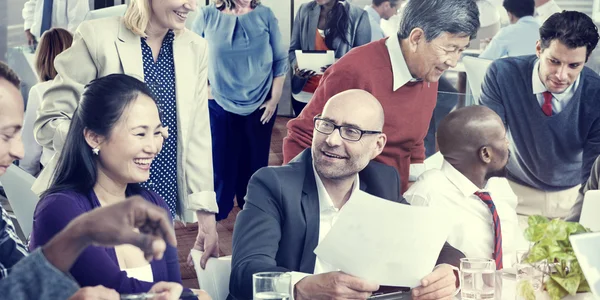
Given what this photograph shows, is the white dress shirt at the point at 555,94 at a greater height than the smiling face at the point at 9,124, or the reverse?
the smiling face at the point at 9,124

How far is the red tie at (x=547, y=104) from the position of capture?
3742mm

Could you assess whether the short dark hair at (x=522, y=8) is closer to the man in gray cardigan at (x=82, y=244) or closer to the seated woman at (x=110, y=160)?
the seated woman at (x=110, y=160)

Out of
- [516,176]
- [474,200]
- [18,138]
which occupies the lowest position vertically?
[516,176]

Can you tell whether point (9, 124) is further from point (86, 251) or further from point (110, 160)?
point (110, 160)

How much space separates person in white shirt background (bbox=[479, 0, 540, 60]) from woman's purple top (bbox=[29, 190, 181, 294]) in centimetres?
355

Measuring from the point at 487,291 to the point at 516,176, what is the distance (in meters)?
2.01

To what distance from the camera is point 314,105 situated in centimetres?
275

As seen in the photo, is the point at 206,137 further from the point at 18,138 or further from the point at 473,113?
the point at 18,138

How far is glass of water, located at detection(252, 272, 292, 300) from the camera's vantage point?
1.76 meters

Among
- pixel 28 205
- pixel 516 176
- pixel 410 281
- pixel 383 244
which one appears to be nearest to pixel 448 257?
pixel 410 281

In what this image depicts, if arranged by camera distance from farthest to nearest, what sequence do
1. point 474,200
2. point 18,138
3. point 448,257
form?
point 474,200 → point 448,257 → point 18,138

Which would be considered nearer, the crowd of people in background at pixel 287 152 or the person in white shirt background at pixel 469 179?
the crowd of people in background at pixel 287 152

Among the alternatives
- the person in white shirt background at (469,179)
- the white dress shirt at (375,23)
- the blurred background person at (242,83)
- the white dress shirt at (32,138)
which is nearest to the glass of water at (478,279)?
the person in white shirt background at (469,179)

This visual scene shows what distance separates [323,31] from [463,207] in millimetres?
3048
